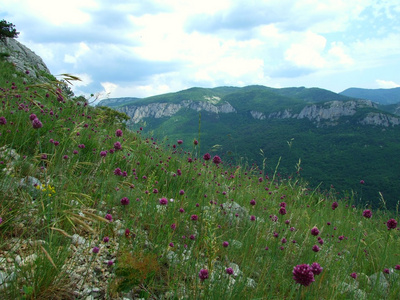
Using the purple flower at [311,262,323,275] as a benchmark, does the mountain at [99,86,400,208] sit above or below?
below

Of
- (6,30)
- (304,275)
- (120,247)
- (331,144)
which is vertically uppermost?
(6,30)

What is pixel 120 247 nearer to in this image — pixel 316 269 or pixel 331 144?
pixel 316 269

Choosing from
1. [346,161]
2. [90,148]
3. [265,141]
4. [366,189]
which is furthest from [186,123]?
[90,148]

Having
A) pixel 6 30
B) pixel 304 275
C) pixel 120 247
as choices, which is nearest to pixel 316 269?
pixel 304 275

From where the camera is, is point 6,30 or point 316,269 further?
point 6,30

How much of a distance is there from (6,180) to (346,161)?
107606 millimetres

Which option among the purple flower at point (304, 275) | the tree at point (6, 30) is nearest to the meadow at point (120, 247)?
the purple flower at point (304, 275)

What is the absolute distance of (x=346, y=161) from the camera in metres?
94.2

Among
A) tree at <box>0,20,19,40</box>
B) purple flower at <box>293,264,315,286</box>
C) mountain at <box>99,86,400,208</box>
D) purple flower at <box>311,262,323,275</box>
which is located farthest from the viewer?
mountain at <box>99,86,400,208</box>

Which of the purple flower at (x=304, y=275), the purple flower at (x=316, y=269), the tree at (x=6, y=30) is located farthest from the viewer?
the tree at (x=6, y=30)

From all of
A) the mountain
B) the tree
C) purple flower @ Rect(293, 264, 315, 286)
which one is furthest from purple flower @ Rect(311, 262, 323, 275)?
the mountain

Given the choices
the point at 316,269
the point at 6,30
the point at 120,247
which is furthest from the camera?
the point at 6,30

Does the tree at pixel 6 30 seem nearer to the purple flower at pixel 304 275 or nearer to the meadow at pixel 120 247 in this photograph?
the meadow at pixel 120 247

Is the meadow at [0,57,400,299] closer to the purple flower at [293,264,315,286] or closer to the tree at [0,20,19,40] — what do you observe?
the purple flower at [293,264,315,286]
